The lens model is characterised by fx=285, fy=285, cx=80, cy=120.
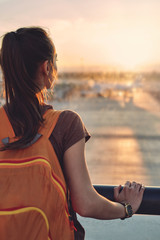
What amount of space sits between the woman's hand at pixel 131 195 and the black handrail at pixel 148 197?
0.04 feet

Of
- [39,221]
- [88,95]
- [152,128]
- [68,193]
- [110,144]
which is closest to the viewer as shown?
[39,221]

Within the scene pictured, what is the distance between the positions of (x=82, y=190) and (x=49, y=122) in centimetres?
18

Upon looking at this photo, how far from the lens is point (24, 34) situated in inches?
25.6

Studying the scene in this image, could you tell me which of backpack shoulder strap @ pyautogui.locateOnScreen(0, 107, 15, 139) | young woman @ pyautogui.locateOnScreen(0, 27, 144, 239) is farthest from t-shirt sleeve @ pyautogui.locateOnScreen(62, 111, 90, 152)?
backpack shoulder strap @ pyautogui.locateOnScreen(0, 107, 15, 139)

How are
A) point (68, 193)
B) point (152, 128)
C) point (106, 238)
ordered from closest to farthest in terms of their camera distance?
point (68, 193) → point (106, 238) → point (152, 128)

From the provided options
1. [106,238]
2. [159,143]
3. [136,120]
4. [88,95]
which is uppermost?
[106,238]

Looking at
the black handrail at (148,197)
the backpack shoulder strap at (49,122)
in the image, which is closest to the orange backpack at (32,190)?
the backpack shoulder strap at (49,122)

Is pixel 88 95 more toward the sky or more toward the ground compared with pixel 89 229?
more toward the ground

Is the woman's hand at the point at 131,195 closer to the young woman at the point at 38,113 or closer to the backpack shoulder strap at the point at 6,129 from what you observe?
the young woman at the point at 38,113

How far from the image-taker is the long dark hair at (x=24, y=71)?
0.64 meters

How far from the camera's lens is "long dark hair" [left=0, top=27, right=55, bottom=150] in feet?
2.10

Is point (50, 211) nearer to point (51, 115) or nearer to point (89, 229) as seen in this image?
point (51, 115)

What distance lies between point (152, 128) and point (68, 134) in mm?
8194

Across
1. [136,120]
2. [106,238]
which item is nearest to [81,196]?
[106,238]
